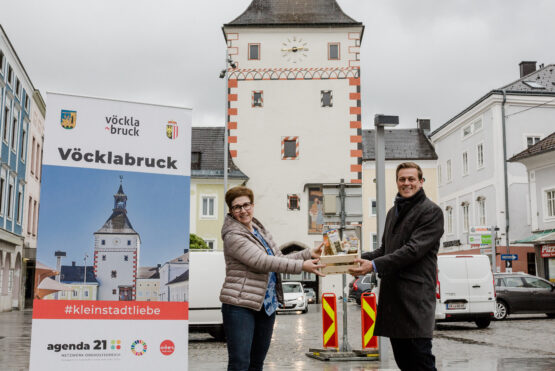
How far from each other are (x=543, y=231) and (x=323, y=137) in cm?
1302

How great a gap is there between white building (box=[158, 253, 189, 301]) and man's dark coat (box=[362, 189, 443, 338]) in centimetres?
188

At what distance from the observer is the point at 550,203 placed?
35.8m

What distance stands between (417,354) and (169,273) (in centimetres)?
231

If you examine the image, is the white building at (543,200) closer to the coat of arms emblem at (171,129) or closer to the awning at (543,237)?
the awning at (543,237)

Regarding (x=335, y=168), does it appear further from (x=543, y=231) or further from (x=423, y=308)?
(x=423, y=308)

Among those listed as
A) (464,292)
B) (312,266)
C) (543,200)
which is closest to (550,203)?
(543,200)

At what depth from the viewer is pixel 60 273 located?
6012 millimetres

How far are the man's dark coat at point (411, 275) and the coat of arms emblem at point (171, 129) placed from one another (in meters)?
2.22

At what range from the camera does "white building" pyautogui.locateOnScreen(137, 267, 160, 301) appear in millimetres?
6277

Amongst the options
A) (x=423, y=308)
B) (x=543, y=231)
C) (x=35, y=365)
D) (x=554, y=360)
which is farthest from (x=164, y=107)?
(x=543, y=231)

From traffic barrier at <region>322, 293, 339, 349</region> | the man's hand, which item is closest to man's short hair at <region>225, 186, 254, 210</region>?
the man's hand

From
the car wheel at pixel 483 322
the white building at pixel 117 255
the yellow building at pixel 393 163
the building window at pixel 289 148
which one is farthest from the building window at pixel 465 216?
the white building at pixel 117 255

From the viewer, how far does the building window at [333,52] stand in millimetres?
42219

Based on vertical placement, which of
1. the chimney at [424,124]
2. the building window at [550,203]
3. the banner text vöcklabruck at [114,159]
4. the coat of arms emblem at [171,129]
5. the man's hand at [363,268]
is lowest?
the man's hand at [363,268]
